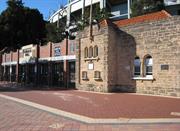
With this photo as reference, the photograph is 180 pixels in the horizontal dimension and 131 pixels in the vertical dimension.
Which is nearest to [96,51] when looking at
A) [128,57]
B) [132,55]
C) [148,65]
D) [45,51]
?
[128,57]

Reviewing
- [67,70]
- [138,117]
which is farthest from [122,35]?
[138,117]

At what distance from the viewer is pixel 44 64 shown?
129 ft

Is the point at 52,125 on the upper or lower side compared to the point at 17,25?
lower

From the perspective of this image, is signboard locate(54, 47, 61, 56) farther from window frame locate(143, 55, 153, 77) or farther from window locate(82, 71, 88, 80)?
window frame locate(143, 55, 153, 77)

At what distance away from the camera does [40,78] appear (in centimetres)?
3984

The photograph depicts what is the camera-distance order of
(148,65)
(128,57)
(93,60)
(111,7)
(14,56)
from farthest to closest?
(111,7)
(14,56)
(93,60)
(128,57)
(148,65)

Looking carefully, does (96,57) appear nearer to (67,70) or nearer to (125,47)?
(125,47)

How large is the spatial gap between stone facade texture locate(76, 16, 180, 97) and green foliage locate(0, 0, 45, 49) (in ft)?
50.4

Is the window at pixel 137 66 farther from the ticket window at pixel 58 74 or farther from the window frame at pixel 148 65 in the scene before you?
the ticket window at pixel 58 74

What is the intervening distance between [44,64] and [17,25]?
7.43 metres

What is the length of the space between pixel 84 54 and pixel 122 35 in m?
4.18

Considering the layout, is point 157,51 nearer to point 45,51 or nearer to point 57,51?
point 57,51

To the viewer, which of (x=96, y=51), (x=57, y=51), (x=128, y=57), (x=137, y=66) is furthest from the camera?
(x=57, y=51)

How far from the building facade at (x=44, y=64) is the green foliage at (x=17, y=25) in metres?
1.44
